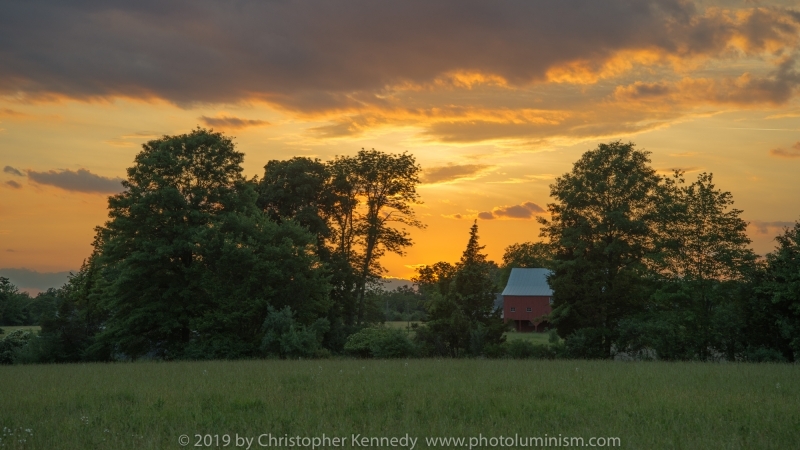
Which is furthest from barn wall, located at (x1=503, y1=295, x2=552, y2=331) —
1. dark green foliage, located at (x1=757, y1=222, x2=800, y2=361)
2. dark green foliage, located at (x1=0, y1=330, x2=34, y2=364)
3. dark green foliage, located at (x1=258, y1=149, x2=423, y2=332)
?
dark green foliage, located at (x1=0, y1=330, x2=34, y2=364)

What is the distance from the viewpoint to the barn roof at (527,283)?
9406 centimetres

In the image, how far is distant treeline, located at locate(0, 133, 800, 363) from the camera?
38.6m

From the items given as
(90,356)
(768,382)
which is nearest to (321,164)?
(90,356)

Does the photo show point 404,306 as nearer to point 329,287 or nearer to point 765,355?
point 329,287

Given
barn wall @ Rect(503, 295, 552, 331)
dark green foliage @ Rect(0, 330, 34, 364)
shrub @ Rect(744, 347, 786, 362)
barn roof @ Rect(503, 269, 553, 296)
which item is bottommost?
dark green foliage @ Rect(0, 330, 34, 364)

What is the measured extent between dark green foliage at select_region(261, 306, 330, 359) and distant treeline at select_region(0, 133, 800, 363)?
0.26 feet

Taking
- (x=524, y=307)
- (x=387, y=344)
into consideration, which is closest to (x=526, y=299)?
(x=524, y=307)

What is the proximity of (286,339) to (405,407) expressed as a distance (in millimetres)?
21977

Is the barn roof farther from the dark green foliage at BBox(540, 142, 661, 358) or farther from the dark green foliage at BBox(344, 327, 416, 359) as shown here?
the dark green foliage at BBox(344, 327, 416, 359)

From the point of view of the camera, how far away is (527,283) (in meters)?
95.7

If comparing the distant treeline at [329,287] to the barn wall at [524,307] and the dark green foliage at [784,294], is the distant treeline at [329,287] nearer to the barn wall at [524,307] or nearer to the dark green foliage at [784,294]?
the dark green foliage at [784,294]

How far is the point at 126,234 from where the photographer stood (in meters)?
41.0

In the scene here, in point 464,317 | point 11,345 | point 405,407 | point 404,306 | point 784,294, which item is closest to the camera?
point 405,407

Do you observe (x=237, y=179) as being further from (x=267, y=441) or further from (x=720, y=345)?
(x=267, y=441)
